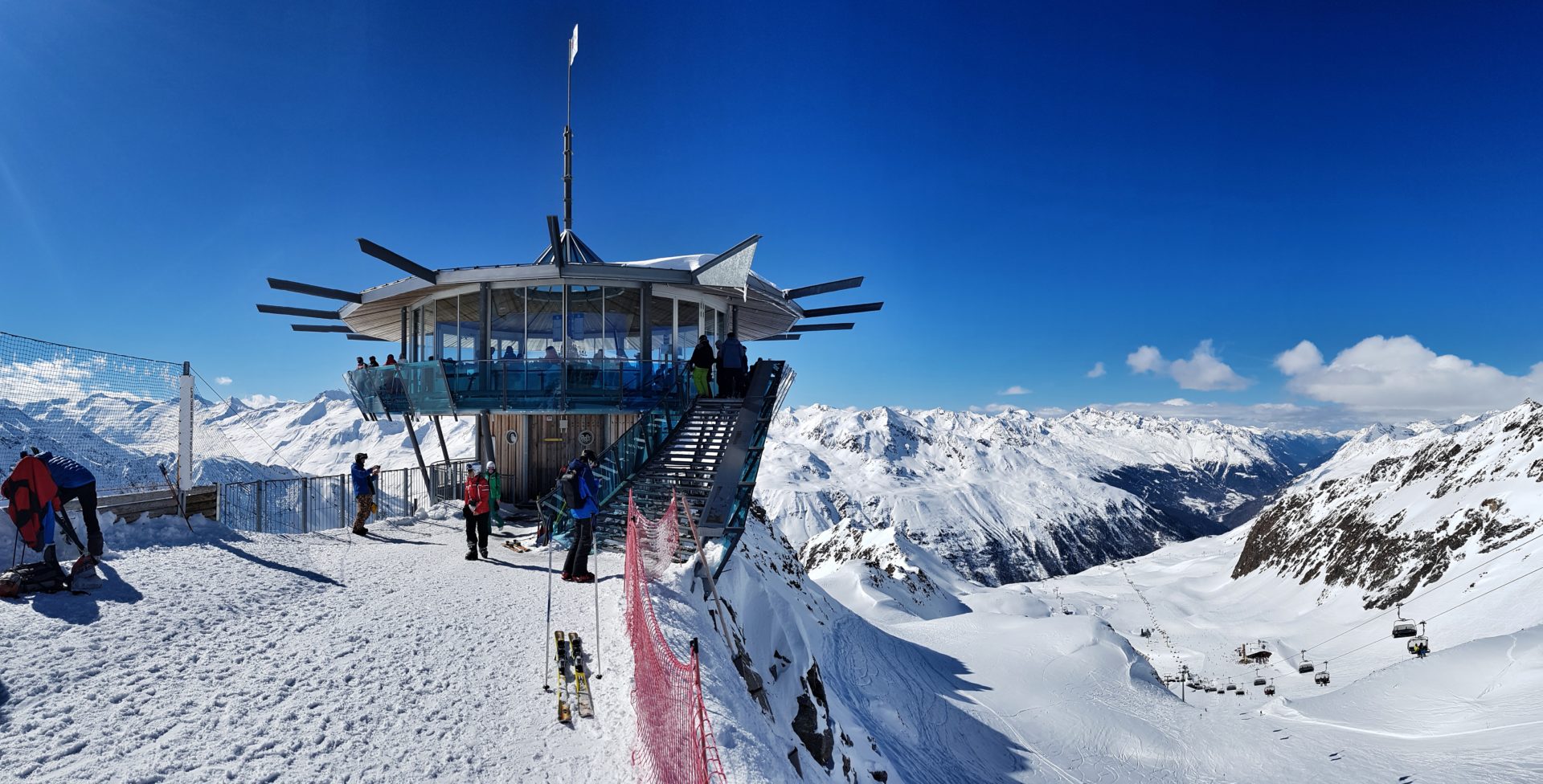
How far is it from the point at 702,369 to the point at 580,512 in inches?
329

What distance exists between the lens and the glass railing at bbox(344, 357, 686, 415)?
1777 cm

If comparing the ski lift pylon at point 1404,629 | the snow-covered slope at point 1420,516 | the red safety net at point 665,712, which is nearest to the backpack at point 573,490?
the red safety net at point 665,712

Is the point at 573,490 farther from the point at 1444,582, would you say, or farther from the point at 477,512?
the point at 1444,582

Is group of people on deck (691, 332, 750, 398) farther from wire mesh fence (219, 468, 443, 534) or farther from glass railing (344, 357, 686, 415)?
wire mesh fence (219, 468, 443, 534)

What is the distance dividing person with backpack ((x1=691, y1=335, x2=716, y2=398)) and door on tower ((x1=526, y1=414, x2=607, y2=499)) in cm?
315

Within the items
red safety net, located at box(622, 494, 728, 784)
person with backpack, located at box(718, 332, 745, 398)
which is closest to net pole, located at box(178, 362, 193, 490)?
red safety net, located at box(622, 494, 728, 784)

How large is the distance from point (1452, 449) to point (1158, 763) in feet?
385

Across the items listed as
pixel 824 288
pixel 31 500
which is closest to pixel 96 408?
pixel 31 500

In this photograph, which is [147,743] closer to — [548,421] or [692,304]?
[548,421]

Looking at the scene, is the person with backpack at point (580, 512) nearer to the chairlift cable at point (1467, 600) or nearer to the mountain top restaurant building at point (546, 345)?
the mountain top restaurant building at point (546, 345)

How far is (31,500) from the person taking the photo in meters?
8.65

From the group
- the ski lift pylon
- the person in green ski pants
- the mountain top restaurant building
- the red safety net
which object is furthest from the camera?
the ski lift pylon

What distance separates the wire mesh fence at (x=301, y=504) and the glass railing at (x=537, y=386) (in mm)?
2606

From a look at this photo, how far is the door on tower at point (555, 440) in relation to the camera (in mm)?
19781
